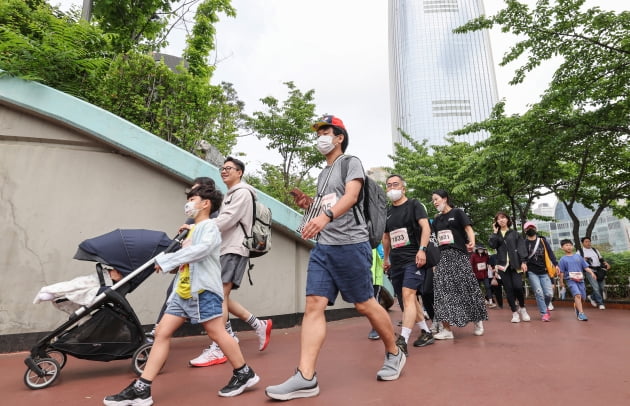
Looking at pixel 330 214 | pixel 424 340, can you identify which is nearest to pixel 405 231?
pixel 424 340

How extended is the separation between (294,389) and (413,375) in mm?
1130

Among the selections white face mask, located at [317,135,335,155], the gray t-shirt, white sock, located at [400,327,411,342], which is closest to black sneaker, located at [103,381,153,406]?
the gray t-shirt

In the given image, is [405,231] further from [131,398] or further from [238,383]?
[131,398]

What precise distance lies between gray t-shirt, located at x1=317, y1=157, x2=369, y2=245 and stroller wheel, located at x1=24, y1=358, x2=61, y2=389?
2.35 m

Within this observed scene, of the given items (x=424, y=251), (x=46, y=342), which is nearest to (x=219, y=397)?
(x=46, y=342)

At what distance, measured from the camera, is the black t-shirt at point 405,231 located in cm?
468

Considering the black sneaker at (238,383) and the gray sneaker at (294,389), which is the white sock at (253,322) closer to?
the black sneaker at (238,383)

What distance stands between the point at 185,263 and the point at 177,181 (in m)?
3.07

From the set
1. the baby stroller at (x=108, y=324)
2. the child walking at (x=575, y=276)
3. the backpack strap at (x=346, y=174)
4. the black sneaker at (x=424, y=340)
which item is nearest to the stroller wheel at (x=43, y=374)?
the baby stroller at (x=108, y=324)

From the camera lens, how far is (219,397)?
2.70 m

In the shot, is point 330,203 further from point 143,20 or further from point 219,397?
point 143,20

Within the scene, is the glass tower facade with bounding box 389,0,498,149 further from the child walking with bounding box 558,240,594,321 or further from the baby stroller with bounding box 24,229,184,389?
the baby stroller with bounding box 24,229,184,389

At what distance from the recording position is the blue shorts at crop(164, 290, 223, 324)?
2791mm

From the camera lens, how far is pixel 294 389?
256 centimetres
